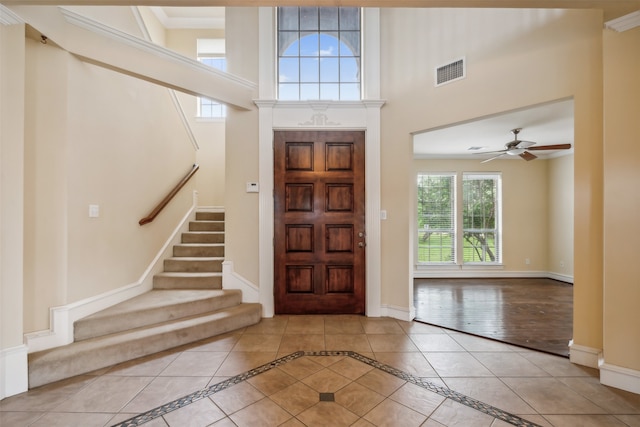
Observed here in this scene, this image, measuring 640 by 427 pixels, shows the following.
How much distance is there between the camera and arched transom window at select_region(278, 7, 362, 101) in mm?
3578

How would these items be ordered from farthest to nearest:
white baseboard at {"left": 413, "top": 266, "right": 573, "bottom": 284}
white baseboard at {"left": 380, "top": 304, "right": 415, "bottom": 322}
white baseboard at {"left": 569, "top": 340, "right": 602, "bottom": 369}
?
white baseboard at {"left": 413, "top": 266, "right": 573, "bottom": 284}
white baseboard at {"left": 380, "top": 304, "right": 415, "bottom": 322}
white baseboard at {"left": 569, "top": 340, "right": 602, "bottom": 369}

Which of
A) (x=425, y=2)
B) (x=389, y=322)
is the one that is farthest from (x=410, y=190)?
(x=425, y=2)

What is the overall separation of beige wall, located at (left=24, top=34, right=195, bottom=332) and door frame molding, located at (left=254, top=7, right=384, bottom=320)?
4.91 feet

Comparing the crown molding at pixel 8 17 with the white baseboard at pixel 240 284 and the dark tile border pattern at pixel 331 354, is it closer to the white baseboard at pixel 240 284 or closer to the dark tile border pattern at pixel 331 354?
the white baseboard at pixel 240 284

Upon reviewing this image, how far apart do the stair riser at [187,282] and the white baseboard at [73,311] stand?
4.7 inches

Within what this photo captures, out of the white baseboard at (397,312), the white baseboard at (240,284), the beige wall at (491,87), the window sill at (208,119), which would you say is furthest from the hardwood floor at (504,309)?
the window sill at (208,119)

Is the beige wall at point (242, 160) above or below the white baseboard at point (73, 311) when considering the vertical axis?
above

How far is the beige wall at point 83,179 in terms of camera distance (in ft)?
7.11

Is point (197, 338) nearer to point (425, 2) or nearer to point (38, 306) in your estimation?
point (38, 306)

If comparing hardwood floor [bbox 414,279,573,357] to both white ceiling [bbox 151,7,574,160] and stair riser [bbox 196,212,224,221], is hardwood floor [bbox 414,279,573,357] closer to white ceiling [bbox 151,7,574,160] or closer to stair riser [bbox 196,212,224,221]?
white ceiling [bbox 151,7,574,160]

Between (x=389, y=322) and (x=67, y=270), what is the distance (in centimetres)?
332

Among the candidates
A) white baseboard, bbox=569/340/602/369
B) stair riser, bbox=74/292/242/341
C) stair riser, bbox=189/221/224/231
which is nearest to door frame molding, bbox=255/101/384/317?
stair riser, bbox=74/292/242/341

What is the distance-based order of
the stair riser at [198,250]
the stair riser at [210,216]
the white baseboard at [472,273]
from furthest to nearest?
the white baseboard at [472,273] → the stair riser at [210,216] → the stair riser at [198,250]

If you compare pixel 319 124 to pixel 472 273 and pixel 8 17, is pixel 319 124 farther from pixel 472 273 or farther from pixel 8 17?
pixel 472 273
